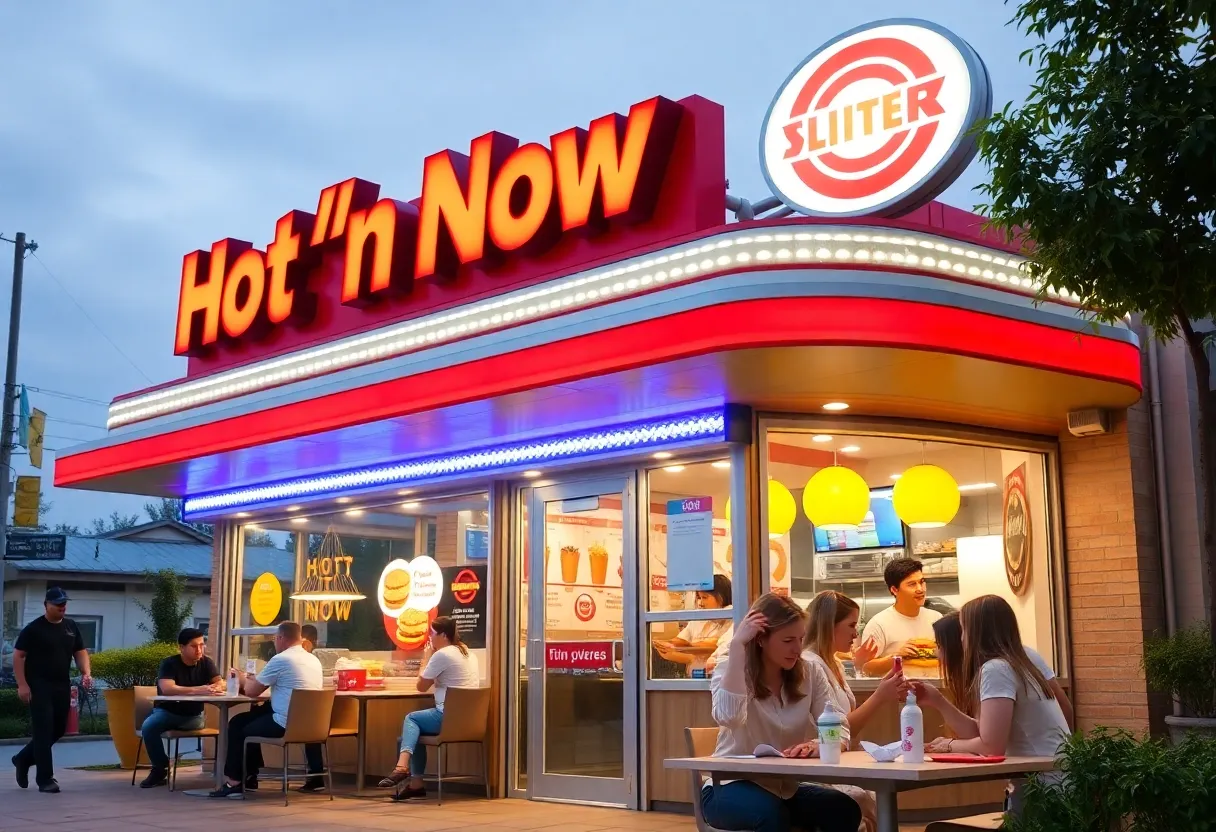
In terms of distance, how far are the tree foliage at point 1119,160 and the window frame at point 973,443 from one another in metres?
2.96

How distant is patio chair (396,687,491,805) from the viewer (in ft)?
33.9

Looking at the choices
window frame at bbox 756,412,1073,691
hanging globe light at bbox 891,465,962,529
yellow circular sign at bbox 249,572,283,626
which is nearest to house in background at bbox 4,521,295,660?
yellow circular sign at bbox 249,572,283,626

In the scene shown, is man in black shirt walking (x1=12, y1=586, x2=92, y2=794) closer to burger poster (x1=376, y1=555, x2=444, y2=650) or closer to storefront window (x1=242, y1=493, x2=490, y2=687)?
storefront window (x1=242, y1=493, x2=490, y2=687)

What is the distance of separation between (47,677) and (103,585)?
23.6 metres

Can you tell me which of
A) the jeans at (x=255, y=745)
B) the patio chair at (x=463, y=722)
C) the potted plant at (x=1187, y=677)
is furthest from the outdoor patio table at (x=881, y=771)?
the jeans at (x=255, y=745)

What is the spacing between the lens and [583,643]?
1029 centimetres

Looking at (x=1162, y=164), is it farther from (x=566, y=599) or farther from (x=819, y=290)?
(x=566, y=599)

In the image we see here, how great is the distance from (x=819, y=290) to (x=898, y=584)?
10.2ft

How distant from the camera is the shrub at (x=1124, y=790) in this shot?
425 cm

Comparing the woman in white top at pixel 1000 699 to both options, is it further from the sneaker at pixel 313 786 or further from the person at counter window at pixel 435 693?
the sneaker at pixel 313 786

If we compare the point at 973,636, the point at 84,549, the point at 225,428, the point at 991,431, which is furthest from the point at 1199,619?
the point at 84,549

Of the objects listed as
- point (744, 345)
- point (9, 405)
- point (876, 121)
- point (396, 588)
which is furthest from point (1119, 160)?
point (9, 405)

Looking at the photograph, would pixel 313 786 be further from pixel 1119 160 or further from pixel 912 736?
pixel 1119 160

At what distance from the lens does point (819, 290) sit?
7418 mm
